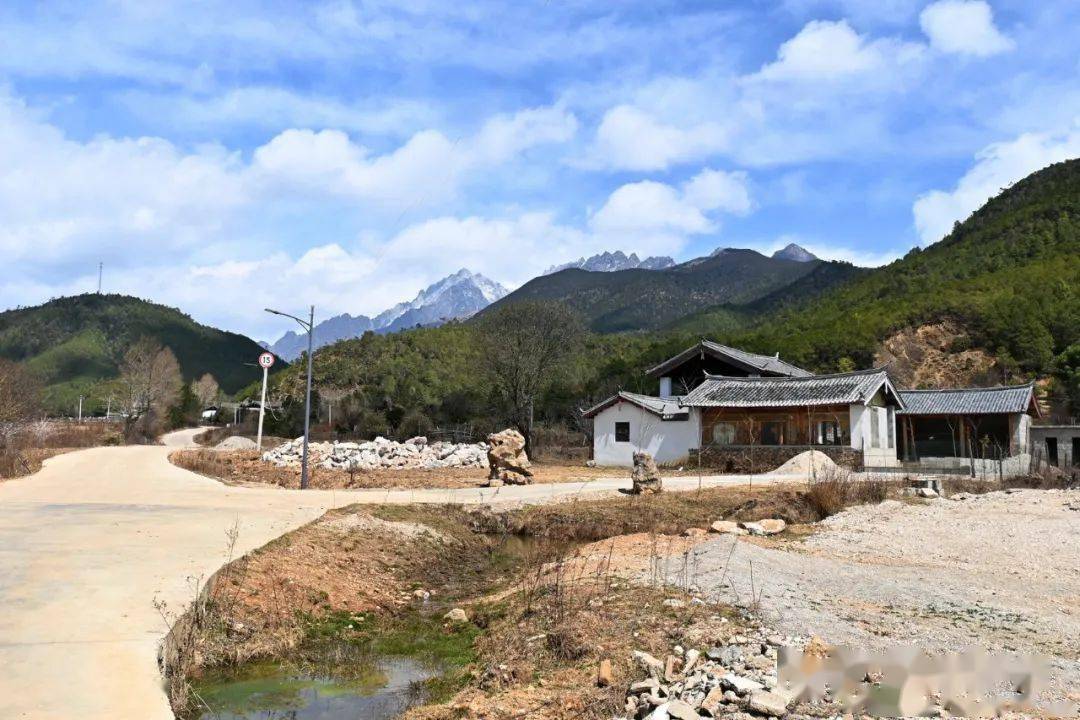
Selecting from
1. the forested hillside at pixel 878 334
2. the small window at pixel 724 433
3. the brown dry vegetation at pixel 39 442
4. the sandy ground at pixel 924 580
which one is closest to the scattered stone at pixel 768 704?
the sandy ground at pixel 924 580

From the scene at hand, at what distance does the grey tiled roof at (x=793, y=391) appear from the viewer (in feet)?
99.4

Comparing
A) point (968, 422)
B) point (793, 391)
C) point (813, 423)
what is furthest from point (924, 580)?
point (968, 422)

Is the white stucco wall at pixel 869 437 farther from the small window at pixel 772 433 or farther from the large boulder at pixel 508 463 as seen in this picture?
the large boulder at pixel 508 463

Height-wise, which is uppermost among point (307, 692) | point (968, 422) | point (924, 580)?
point (968, 422)

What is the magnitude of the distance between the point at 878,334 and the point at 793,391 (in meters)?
23.9

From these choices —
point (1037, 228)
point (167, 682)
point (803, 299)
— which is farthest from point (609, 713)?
point (803, 299)

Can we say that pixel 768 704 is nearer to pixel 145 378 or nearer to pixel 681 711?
pixel 681 711

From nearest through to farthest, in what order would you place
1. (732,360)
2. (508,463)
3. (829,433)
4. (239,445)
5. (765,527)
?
(765,527) < (508,463) < (829,433) < (732,360) < (239,445)

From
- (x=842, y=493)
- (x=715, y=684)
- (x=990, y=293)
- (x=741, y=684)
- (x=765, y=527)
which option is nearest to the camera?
(x=741, y=684)

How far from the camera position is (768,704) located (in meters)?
5.42

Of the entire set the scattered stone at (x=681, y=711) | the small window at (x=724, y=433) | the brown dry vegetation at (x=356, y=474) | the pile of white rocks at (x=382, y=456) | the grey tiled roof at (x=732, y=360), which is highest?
the grey tiled roof at (x=732, y=360)

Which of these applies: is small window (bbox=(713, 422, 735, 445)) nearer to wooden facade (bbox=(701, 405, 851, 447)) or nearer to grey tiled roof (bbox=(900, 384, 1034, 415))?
wooden facade (bbox=(701, 405, 851, 447))

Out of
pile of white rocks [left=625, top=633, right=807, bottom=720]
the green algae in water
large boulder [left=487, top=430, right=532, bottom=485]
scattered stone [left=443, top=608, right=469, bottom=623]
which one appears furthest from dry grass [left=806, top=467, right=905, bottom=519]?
the green algae in water

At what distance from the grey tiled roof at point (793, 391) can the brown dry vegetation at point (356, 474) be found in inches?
218
